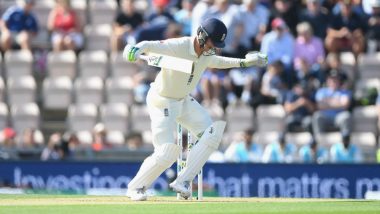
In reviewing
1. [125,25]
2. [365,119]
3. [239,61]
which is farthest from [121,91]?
[239,61]

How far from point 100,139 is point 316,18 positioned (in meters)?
4.56

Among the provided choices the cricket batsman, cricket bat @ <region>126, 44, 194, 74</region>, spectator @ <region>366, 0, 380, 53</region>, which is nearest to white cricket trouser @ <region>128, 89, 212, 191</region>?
the cricket batsman

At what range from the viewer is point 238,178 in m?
16.9

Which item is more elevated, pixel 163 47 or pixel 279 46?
pixel 279 46

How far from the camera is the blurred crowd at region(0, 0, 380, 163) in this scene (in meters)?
18.3

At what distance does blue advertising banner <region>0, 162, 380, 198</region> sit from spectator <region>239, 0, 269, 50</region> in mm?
3863

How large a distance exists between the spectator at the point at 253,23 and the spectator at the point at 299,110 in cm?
168

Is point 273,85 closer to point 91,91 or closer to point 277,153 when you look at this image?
point 277,153

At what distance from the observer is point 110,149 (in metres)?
18.5

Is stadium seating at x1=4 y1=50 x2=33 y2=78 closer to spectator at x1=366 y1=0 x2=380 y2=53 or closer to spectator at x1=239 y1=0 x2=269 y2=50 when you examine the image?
spectator at x1=239 y1=0 x2=269 y2=50

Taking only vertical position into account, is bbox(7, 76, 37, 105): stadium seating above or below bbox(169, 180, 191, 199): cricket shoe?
above

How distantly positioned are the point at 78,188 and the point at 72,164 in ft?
1.21

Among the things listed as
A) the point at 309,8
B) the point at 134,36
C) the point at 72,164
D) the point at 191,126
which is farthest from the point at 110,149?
the point at 191,126

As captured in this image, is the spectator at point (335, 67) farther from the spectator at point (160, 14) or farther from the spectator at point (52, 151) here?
the spectator at point (52, 151)
